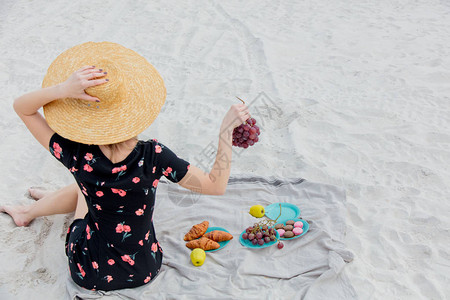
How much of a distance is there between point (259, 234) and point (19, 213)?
5.62 feet

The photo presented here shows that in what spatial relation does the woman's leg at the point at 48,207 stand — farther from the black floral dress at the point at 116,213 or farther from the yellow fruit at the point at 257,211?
the yellow fruit at the point at 257,211

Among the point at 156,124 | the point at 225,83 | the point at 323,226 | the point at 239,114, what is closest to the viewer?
the point at 239,114

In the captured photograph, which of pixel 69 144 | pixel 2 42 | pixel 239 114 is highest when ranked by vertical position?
pixel 239 114

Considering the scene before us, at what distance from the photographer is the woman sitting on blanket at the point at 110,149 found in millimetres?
2340

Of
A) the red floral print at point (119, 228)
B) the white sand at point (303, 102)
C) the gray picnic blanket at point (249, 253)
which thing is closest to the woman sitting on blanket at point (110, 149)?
the red floral print at point (119, 228)

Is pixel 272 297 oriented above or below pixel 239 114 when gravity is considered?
below

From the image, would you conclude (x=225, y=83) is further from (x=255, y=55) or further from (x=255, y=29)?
(x=255, y=29)

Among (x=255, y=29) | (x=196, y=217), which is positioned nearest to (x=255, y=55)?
(x=255, y=29)

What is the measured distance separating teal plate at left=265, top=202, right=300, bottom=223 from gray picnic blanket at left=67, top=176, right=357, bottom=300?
58mm

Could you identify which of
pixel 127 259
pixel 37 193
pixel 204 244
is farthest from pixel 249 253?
pixel 37 193

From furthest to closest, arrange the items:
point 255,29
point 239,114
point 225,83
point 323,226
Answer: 1. point 255,29
2. point 225,83
3. point 323,226
4. point 239,114

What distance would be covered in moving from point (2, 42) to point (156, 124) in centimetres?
303

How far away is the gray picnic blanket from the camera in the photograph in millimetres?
2922

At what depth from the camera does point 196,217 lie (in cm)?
360
